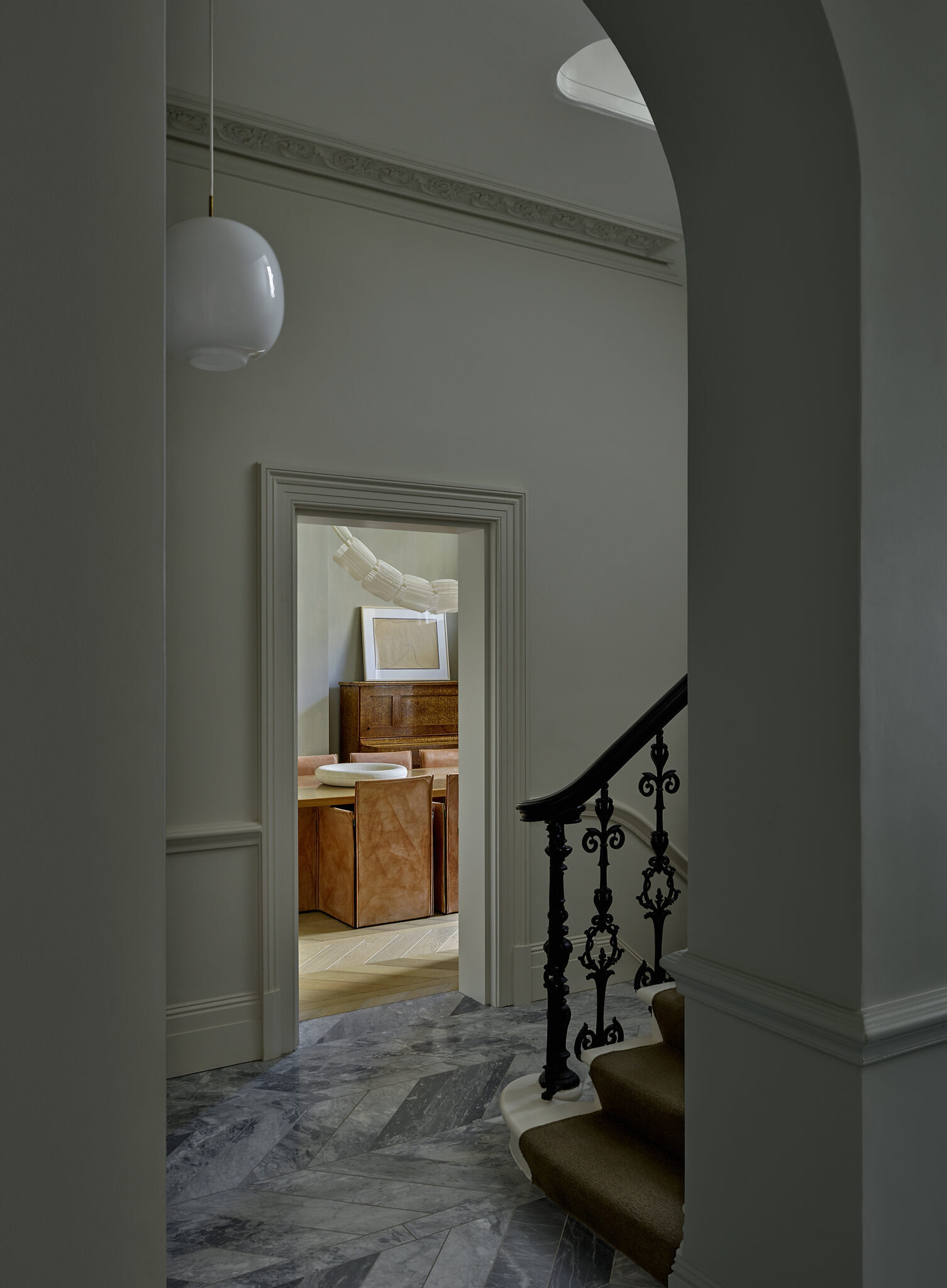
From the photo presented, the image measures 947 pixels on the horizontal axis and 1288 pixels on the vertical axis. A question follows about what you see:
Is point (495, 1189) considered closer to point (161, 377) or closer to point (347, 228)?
point (161, 377)

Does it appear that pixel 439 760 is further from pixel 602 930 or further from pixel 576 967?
pixel 602 930

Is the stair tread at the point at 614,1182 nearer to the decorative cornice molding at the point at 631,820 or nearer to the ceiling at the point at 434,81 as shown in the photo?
the decorative cornice molding at the point at 631,820

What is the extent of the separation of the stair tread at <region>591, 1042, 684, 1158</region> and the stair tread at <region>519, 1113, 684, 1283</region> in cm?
4

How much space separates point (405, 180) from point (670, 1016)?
349 cm

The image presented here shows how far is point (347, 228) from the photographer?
399 centimetres

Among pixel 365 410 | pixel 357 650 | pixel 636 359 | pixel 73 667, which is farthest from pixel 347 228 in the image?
pixel 357 650

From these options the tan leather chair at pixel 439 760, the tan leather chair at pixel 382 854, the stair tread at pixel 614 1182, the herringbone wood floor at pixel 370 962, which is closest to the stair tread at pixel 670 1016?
the stair tread at pixel 614 1182

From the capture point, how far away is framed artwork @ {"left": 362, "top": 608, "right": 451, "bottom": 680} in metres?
9.03

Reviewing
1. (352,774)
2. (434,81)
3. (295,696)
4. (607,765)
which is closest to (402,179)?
(434,81)

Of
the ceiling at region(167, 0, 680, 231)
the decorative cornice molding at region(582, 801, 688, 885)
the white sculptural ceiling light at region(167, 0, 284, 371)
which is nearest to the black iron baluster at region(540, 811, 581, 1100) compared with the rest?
the decorative cornice molding at region(582, 801, 688, 885)

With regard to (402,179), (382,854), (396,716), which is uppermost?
(402,179)

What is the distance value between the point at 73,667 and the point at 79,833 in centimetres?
16

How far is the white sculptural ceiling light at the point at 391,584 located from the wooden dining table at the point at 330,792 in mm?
1635

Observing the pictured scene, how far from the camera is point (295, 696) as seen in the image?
12.7 feet
